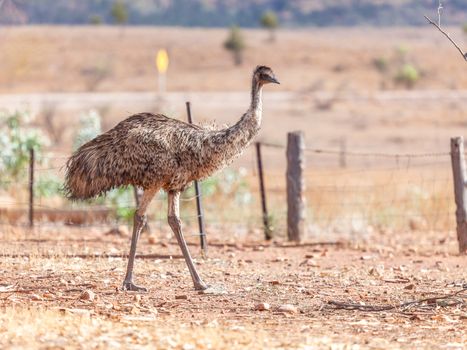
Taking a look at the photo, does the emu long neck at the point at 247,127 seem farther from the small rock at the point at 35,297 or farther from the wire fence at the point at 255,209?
the wire fence at the point at 255,209

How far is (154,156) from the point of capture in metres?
9.59

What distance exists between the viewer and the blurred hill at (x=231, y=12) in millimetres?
93312

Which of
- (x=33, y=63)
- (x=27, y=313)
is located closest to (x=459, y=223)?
(x=27, y=313)

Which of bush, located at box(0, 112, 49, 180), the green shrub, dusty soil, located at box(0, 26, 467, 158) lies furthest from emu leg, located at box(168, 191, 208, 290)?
dusty soil, located at box(0, 26, 467, 158)

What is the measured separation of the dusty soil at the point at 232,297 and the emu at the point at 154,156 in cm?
66

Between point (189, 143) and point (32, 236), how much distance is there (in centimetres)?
515

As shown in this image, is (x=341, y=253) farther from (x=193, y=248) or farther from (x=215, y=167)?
(x=215, y=167)

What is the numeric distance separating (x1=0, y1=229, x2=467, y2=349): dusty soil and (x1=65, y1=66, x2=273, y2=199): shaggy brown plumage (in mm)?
901

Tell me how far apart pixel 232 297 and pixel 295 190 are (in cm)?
516

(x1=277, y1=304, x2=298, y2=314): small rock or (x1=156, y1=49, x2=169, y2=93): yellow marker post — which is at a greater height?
(x1=156, y1=49, x2=169, y2=93): yellow marker post

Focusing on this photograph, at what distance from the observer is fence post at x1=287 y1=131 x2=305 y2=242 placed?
14375 millimetres

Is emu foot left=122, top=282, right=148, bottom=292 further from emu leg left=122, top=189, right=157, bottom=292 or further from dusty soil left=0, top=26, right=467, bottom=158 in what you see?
dusty soil left=0, top=26, right=467, bottom=158

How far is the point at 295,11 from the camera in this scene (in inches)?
3829

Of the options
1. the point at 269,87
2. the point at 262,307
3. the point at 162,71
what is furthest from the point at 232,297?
the point at 162,71
